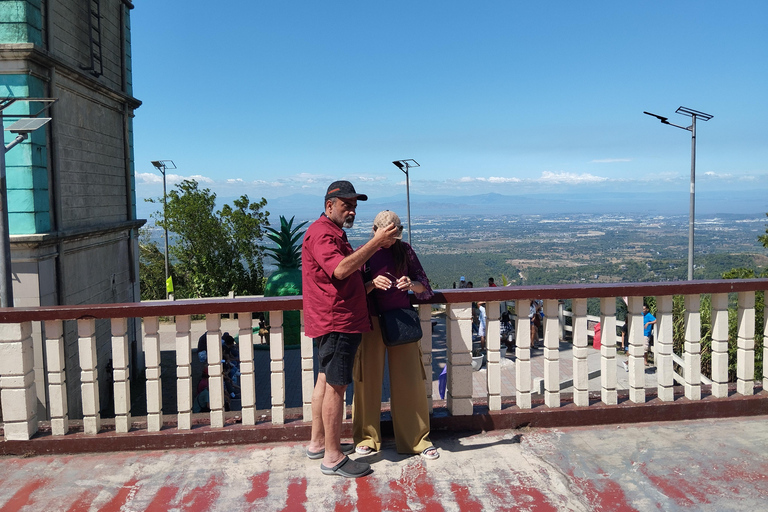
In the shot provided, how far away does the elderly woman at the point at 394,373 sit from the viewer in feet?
11.8

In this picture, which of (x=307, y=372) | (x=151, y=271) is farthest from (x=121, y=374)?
(x=151, y=271)

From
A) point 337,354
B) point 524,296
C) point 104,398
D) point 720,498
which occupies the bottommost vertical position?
point 104,398

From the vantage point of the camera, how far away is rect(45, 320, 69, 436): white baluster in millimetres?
3680

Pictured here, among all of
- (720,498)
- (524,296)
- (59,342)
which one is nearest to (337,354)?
(524,296)

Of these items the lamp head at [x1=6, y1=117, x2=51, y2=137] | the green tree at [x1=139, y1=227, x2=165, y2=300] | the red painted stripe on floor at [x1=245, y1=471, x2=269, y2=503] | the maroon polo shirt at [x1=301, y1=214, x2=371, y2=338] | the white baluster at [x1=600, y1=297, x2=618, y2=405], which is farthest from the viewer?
the green tree at [x1=139, y1=227, x2=165, y2=300]

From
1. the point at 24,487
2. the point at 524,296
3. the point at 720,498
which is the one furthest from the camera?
the point at 524,296

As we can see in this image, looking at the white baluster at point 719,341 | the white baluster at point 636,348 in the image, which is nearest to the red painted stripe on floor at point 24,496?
the white baluster at point 636,348

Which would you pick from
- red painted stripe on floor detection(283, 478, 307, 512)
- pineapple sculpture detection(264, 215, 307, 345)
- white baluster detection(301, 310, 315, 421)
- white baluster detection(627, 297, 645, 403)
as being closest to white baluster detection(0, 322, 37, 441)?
white baluster detection(301, 310, 315, 421)

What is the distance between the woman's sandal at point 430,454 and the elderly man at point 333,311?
1.34ft

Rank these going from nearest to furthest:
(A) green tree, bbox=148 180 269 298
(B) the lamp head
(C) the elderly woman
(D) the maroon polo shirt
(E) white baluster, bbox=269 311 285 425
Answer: (D) the maroon polo shirt < (C) the elderly woman < (E) white baluster, bbox=269 311 285 425 < (B) the lamp head < (A) green tree, bbox=148 180 269 298

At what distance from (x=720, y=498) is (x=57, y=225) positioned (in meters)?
10.3

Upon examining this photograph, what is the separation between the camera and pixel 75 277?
10.9 m

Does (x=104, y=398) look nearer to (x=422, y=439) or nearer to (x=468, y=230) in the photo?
(x=422, y=439)

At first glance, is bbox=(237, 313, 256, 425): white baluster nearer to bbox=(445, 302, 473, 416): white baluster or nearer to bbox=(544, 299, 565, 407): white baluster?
bbox=(445, 302, 473, 416): white baluster
